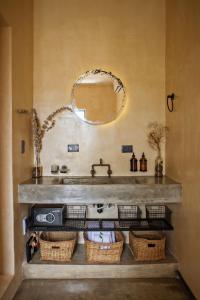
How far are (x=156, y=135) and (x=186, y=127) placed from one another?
0.65 meters

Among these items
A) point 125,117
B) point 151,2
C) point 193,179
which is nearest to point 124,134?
point 125,117

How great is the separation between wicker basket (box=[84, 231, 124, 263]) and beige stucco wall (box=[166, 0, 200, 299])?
0.60 metres

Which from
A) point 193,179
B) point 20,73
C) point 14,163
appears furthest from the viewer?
point 20,73

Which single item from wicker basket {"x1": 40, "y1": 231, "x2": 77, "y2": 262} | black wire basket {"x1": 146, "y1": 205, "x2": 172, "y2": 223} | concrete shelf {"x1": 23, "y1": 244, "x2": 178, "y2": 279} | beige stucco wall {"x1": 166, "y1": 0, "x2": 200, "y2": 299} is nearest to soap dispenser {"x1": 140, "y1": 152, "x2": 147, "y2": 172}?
beige stucco wall {"x1": 166, "y1": 0, "x2": 200, "y2": 299}

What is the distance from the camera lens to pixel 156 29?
2.76 m

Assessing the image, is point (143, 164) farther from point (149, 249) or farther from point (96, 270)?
point (96, 270)

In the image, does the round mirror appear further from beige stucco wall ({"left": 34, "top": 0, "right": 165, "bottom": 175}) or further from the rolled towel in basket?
the rolled towel in basket

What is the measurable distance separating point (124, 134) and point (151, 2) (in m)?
1.55

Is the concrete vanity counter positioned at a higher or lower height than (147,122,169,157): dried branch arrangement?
lower

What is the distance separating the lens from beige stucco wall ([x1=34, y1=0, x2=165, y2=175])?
2746 mm

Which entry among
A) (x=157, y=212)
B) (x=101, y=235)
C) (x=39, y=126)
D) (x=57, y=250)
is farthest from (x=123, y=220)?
(x=39, y=126)

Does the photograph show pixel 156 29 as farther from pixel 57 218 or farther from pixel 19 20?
pixel 57 218

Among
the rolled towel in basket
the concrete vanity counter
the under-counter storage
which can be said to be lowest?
the rolled towel in basket

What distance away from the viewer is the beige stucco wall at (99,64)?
275 cm
